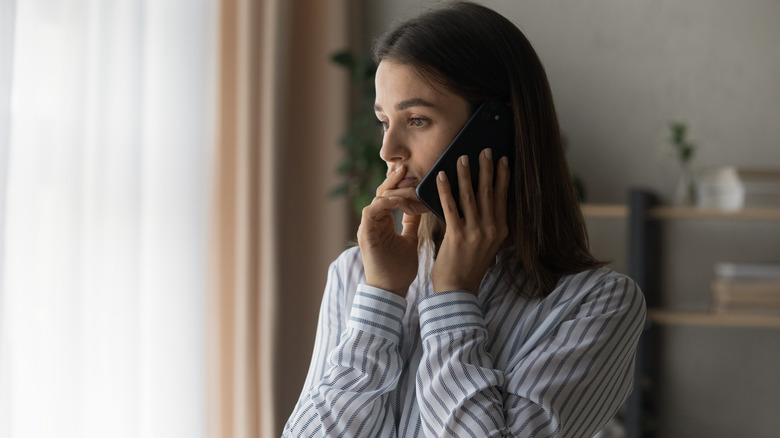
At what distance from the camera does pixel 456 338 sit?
982mm

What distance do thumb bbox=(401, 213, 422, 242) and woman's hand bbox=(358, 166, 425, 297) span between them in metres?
0.03

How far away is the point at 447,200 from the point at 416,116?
121 millimetres

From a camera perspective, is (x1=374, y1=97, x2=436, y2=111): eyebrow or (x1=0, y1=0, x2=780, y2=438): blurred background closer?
(x1=374, y1=97, x2=436, y2=111): eyebrow

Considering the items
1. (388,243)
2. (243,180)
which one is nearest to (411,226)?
(388,243)

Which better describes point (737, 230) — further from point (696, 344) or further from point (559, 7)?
point (559, 7)

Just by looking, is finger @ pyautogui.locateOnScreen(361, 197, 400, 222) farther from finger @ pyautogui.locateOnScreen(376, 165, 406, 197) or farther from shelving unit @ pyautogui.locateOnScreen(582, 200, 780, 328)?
shelving unit @ pyautogui.locateOnScreen(582, 200, 780, 328)

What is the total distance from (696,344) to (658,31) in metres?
1.12

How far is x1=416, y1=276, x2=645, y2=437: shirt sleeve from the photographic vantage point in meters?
0.94

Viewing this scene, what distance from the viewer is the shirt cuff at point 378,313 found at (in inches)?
41.0

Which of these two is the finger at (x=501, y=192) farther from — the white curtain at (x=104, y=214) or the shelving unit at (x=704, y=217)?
the shelving unit at (x=704, y=217)

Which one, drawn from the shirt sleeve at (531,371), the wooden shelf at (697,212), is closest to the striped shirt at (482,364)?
the shirt sleeve at (531,371)

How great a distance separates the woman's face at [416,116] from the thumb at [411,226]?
0.39 ft

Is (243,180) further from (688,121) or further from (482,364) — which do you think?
(688,121)

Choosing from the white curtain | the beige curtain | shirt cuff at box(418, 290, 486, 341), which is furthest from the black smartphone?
the beige curtain
